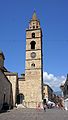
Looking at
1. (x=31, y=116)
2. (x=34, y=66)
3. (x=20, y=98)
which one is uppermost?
(x=34, y=66)

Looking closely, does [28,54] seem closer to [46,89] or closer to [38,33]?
[38,33]

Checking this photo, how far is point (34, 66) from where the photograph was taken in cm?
4791

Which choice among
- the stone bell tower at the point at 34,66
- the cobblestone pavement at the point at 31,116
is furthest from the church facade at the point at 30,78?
the cobblestone pavement at the point at 31,116

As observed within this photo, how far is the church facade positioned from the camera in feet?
148

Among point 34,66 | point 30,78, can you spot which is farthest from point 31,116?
point 34,66

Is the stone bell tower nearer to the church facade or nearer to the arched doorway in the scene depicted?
the church facade

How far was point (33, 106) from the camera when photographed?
44.8m

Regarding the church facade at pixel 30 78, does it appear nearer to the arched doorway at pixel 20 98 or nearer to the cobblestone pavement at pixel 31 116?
the arched doorway at pixel 20 98

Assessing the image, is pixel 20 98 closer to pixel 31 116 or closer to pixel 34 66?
pixel 34 66

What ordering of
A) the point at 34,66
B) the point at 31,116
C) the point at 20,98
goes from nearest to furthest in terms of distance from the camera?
1. the point at 31,116
2. the point at 20,98
3. the point at 34,66

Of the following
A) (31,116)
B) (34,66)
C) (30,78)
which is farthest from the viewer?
(34,66)

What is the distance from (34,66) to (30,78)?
109 inches

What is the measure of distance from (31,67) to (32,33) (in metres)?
8.41

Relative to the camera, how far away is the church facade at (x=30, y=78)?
4497cm
